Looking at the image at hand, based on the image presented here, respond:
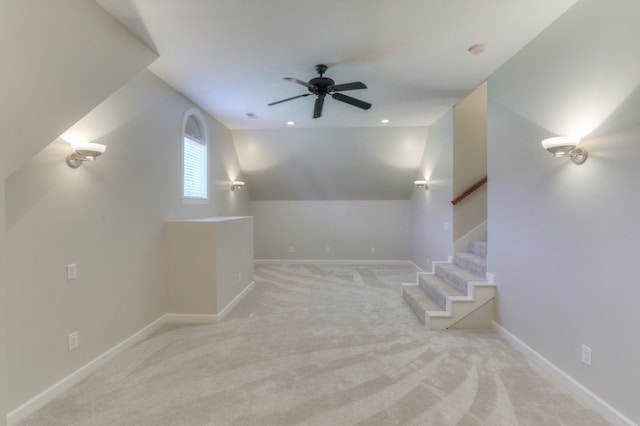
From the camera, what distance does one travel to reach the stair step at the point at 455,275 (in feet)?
12.6

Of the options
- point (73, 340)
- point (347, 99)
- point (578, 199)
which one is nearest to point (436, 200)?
point (347, 99)

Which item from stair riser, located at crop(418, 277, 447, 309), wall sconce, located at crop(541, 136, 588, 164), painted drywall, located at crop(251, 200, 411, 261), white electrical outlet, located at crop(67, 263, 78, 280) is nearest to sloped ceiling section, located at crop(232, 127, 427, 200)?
painted drywall, located at crop(251, 200, 411, 261)

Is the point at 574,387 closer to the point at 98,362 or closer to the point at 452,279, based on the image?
the point at 452,279

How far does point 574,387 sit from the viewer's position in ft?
7.63

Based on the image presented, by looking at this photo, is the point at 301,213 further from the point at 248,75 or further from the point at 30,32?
the point at 30,32

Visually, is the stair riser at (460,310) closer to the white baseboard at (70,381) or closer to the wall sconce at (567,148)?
the wall sconce at (567,148)

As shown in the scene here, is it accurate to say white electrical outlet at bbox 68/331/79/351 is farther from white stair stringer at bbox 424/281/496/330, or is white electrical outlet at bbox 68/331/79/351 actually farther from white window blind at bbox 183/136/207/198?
white stair stringer at bbox 424/281/496/330

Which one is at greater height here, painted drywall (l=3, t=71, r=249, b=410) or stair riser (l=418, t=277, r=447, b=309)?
painted drywall (l=3, t=71, r=249, b=410)

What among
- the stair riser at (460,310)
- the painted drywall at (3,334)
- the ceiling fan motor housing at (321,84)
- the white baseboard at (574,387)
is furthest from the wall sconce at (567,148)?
the painted drywall at (3,334)

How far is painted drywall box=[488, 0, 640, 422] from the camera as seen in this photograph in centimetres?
193

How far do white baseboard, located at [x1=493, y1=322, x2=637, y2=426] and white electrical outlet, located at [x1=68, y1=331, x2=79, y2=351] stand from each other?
3865mm

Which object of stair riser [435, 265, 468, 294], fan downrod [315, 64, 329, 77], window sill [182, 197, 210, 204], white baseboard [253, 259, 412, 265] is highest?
fan downrod [315, 64, 329, 77]

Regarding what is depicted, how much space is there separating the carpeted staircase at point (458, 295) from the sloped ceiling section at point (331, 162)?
252cm

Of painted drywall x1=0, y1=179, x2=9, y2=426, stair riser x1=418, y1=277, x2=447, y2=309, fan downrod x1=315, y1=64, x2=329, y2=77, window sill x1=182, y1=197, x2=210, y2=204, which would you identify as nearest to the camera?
painted drywall x1=0, y1=179, x2=9, y2=426
